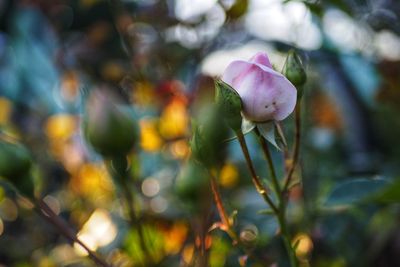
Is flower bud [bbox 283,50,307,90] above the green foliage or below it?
above

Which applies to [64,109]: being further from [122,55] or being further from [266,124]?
[266,124]

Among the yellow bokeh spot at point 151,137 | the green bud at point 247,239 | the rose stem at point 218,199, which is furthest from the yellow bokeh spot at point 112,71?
the rose stem at point 218,199

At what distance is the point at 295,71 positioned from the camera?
49 centimetres

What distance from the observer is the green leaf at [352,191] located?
0.61 m

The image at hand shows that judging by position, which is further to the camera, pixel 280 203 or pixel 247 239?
pixel 247 239

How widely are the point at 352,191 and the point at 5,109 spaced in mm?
1163

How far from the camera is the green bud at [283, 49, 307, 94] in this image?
19.1 inches

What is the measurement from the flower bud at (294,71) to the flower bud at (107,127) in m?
0.16

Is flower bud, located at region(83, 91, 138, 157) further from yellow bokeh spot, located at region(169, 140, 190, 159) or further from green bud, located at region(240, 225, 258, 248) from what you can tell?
yellow bokeh spot, located at region(169, 140, 190, 159)

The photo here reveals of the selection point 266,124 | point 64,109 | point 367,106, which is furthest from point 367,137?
point 266,124

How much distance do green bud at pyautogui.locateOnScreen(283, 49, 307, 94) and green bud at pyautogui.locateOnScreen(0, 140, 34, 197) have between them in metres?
0.22

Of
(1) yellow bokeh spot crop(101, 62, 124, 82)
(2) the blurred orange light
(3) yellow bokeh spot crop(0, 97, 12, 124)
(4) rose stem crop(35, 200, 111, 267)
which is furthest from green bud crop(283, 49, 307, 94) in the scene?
(3) yellow bokeh spot crop(0, 97, 12, 124)

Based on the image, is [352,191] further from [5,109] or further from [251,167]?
[5,109]

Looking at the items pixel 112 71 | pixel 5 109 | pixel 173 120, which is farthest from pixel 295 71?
pixel 5 109
